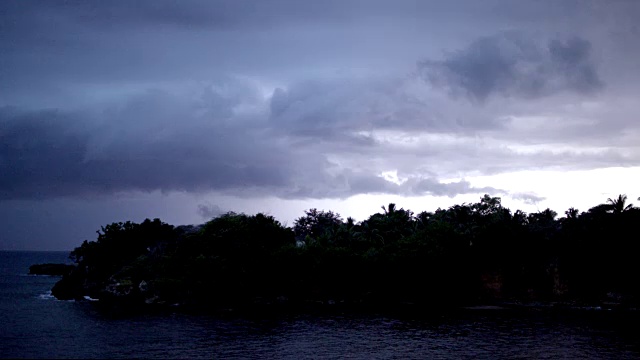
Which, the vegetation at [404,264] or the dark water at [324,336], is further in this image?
the vegetation at [404,264]

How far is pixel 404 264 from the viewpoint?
272 feet

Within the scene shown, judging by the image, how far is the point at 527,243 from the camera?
81.1m

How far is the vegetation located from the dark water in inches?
361

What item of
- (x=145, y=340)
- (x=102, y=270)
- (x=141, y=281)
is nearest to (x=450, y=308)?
(x=145, y=340)

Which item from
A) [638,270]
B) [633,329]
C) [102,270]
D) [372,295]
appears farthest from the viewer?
[102,270]

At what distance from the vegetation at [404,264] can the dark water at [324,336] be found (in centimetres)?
917

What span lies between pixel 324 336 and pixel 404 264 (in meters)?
29.2

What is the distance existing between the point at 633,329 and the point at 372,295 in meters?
37.8

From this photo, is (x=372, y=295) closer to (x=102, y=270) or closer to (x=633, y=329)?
(x=633, y=329)

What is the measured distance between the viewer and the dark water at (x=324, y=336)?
4806 cm

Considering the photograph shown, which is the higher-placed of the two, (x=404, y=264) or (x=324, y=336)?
(x=404, y=264)

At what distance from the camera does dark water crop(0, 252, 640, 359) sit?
158ft

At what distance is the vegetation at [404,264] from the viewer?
7738 centimetres

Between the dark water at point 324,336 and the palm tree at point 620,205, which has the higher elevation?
the palm tree at point 620,205
